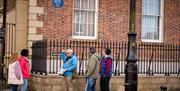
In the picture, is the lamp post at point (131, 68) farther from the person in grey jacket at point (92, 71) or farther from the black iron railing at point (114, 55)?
the black iron railing at point (114, 55)

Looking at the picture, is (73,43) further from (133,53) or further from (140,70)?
(133,53)

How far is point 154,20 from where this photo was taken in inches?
802

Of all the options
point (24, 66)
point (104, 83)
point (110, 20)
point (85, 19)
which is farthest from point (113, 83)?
point (110, 20)

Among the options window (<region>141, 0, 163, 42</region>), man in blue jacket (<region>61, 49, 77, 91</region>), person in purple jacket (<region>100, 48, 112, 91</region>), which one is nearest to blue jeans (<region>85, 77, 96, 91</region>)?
person in purple jacket (<region>100, 48, 112, 91</region>)

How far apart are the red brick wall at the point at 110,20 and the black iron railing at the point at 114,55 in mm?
569

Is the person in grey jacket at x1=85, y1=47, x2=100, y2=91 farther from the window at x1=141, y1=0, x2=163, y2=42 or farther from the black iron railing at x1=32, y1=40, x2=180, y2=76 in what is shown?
the window at x1=141, y1=0, x2=163, y2=42

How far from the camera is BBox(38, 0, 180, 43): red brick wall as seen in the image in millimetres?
17797

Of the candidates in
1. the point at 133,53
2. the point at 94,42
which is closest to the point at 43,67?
the point at 94,42

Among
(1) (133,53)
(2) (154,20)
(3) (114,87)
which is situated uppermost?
(2) (154,20)

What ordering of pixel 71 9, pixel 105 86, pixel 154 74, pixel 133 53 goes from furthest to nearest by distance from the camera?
1. pixel 71 9
2. pixel 154 74
3. pixel 105 86
4. pixel 133 53

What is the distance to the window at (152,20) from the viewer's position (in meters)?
20.0

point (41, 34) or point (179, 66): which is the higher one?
point (41, 34)

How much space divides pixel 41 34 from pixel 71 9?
5.89 ft

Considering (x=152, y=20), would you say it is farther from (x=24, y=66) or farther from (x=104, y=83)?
(x=24, y=66)
